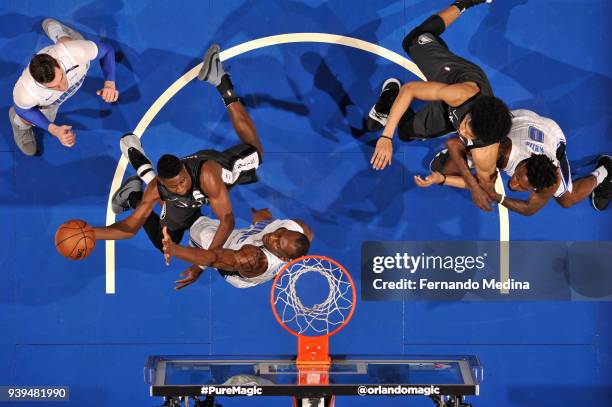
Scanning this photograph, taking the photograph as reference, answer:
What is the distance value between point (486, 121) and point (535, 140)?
64cm

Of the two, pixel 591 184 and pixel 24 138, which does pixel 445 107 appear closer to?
pixel 591 184

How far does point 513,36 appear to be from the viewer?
8.30 meters

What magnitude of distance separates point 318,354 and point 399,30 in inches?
142

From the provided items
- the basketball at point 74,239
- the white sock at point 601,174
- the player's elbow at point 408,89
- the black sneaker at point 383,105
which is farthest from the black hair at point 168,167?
the white sock at point 601,174

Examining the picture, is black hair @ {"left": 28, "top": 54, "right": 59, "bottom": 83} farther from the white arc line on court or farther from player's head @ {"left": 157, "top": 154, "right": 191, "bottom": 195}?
player's head @ {"left": 157, "top": 154, "right": 191, "bottom": 195}

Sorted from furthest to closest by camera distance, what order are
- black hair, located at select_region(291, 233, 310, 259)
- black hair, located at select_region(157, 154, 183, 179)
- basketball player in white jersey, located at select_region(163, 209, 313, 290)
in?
black hair, located at select_region(291, 233, 310, 259)
basketball player in white jersey, located at select_region(163, 209, 313, 290)
black hair, located at select_region(157, 154, 183, 179)

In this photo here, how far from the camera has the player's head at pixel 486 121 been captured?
7285mm

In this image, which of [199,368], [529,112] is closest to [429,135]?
[529,112]

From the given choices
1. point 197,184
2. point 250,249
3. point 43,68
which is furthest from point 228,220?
point 43,68

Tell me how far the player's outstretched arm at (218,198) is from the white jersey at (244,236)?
0.49 ft

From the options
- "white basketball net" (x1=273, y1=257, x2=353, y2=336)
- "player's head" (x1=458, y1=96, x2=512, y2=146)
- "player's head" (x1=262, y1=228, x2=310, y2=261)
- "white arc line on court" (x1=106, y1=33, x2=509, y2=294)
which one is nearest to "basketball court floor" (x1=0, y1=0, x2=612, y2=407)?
"white arc line on court" (x1=106, y1=33, x2=509, y2=294)

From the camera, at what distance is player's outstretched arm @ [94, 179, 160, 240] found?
314 inches

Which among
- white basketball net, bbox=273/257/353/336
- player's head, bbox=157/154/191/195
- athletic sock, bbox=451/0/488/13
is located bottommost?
white basketball net, bbox=273/257/353/336

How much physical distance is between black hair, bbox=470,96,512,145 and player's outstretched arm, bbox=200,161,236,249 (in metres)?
2.45
